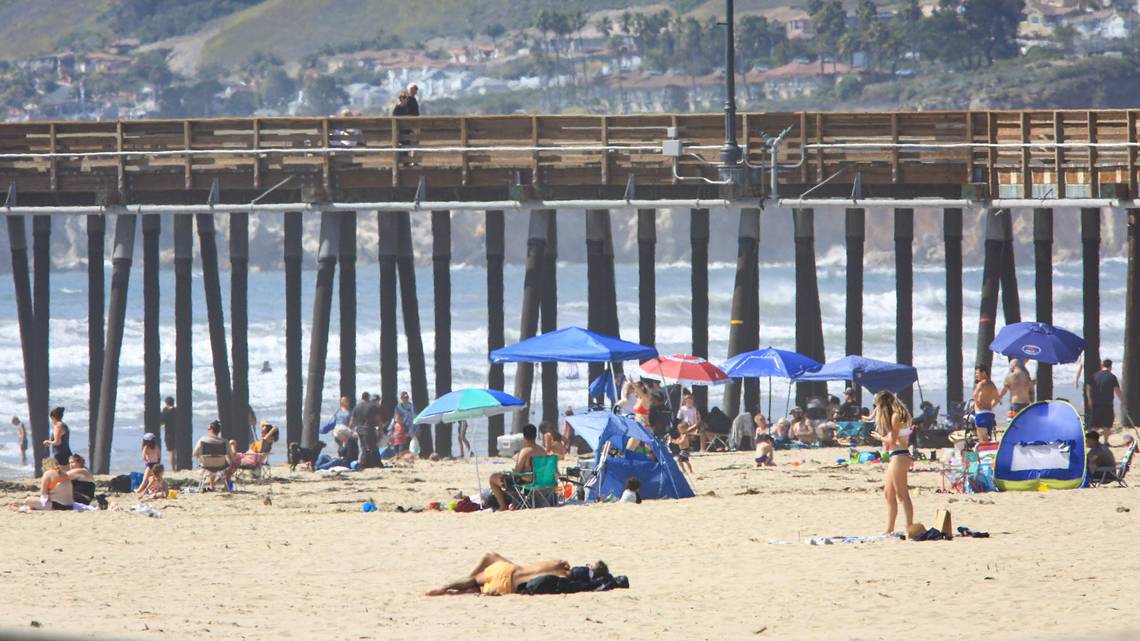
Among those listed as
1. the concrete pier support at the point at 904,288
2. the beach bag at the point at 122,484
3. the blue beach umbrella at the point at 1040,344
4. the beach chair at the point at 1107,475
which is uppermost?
the concrete pier support at the point at 904,288

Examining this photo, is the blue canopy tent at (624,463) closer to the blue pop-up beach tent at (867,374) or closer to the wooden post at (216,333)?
the blue pop-up beach tent at (867,374)

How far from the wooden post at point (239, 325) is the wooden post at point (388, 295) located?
5.61ft

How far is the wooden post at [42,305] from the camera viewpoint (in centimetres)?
2497

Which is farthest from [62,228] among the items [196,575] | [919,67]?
[196,575]

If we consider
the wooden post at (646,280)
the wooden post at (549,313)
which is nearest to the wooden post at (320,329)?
the wooden post at (549,313)

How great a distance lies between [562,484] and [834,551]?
479cm

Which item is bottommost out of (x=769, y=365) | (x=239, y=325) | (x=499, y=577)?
(x=499, y=577)

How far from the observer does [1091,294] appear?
73.6 feet

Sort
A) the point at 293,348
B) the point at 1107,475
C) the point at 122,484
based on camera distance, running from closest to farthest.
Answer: the point at 1107,475
the point at 122,484
the point at 293,348

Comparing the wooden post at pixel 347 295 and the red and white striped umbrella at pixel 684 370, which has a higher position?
the wooden post at pixel 347 295

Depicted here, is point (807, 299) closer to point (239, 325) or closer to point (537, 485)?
point (239, 325)

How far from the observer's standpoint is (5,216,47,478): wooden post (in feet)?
80.0

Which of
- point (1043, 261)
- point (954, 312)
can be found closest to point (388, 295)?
point (954, 312)

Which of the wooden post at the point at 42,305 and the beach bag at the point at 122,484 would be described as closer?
the beach bag at the point at 122,484
